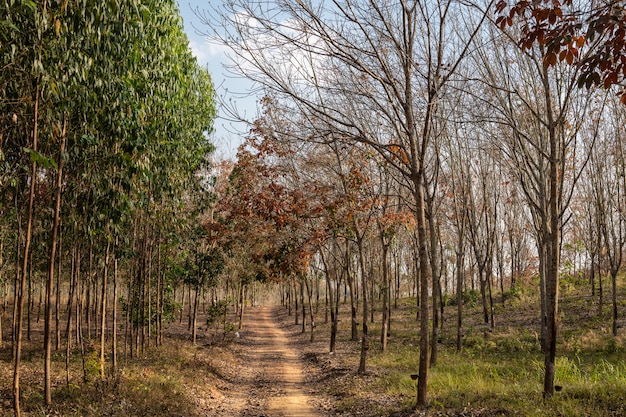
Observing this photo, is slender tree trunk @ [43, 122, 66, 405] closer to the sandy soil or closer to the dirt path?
the sandy soil

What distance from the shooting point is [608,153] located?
57.0 ft

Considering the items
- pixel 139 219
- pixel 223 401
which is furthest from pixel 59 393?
pixel 139 219

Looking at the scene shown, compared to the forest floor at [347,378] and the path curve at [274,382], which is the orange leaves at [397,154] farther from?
the path curve at [274,382]

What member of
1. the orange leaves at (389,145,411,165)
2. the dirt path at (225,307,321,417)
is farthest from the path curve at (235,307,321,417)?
the orange leaves at (389,145,411,165)

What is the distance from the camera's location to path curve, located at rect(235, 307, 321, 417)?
32.2 feet

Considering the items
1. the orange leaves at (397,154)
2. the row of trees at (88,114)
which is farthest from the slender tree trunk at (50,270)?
the orange leaves at (397,154)

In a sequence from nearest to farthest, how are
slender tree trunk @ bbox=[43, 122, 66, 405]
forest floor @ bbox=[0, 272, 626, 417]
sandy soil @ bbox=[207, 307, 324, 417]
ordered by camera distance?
slender tree trunk @ bbox=[43, 122, 66, 405]
forest floor @ bbox=[0, 272, 626, 417]
sandy soil @ bbox=[207, 307, 324, 417]

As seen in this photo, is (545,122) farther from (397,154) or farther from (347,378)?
(347,378)

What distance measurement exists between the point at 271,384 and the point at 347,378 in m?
2.17

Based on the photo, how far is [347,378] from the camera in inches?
490

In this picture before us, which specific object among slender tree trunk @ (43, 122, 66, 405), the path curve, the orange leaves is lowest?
the path curve

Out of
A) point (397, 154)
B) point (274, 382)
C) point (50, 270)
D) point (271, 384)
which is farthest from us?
point (274, 382)

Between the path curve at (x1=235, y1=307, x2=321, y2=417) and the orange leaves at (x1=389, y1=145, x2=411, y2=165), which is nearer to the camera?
the orange leaves at (x1=389, y1=145, x2=411, y2=165)

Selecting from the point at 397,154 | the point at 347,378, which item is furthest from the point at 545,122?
the point at 347,378
